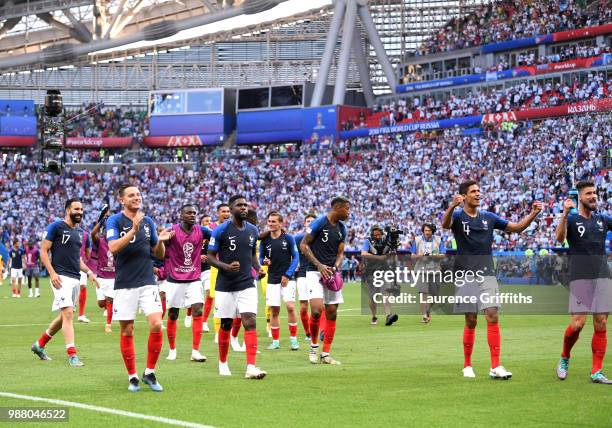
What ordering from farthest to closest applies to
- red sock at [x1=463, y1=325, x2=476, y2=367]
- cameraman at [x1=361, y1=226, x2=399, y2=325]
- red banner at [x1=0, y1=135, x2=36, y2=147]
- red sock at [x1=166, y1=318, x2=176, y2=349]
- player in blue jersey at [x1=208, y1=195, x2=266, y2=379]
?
red banner at [x1=0, y1=135, x2=36, y2=147]
cameraman at [x1=361, y1=226, x2=399, y2=325]
red sock at [x1=166, y1=318, x2=176, y2=349]
player in blue jersey at [x1=208, y1=195, x2=266, y2=379]
red sock at [x1=463, y1=325, x2=476, y2=367]

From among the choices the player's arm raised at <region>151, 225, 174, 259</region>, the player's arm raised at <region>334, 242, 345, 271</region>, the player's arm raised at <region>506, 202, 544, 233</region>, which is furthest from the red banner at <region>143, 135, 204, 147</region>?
the player's arm raised at <region>151, 225, 174, 259</region>

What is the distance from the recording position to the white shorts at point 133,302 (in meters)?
11.8

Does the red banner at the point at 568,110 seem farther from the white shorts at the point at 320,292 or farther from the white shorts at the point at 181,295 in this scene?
the white shorts at the point at 181,295

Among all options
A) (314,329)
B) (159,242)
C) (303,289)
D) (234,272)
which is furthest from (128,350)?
(303,289)

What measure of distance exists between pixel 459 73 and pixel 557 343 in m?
51.7

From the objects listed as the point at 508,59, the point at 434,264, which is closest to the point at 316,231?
the point at 434,264

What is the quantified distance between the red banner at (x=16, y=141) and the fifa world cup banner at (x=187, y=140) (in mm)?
9172

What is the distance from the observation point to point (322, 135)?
7019 centimetres

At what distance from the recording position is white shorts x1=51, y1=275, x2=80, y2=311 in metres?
14.4

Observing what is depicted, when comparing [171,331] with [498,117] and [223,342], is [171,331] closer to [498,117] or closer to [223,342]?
[223,342]

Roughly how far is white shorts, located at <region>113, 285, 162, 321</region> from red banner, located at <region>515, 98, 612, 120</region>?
4450cm

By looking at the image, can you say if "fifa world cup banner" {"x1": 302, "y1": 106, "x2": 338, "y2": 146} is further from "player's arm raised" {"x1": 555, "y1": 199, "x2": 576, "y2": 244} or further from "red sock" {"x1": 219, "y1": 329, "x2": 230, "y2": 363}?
"player's arm raised" {"x1": 555, "y1": 199, "x2": 576, "y2": 244}

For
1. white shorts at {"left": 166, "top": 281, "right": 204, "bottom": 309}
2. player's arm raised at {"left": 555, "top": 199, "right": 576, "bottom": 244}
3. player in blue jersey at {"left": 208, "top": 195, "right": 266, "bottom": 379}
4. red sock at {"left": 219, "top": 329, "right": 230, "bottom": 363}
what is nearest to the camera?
player's arm raised at {"left": 555, "top": 199, "right": 576, "bottom": 244}

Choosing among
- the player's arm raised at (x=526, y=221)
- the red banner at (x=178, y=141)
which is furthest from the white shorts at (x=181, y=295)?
the red banner at (x=178, y=141)
